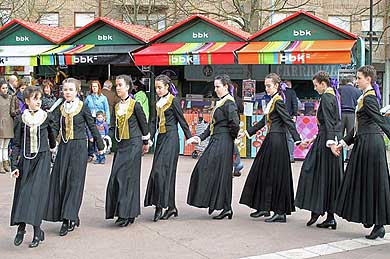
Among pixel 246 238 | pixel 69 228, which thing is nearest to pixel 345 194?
pixel 246 238

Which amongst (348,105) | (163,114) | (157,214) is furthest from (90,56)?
(157,214)

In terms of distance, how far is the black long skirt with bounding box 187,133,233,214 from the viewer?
8.32m

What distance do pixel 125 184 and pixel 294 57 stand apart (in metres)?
6.68

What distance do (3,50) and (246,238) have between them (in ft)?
34.8

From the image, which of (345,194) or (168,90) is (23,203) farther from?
(345,194)

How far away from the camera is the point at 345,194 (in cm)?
741

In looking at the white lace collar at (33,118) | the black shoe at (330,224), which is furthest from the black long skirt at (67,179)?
the black shoe at (330,224)

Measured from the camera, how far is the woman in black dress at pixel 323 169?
780 centimetres

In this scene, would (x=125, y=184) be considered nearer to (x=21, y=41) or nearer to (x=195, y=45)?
(x=195, y=45)

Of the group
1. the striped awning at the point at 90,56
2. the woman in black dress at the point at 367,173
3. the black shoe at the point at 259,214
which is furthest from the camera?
the striped awning at the point at 90,56

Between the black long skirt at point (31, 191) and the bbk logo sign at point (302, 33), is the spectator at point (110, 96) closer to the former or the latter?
the bbk logo sign at point (302, 33)

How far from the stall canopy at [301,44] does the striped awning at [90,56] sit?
2.86 meters

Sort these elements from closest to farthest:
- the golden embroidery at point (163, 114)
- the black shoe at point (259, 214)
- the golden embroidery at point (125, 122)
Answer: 1. the golden embroidery at point (125, 122)
2. the golden embroidery at point (163, 114)
3. the black shoe at point (259, 214)

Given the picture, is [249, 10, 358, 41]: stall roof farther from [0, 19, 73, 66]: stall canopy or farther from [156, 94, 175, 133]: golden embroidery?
[156, 94, 175, 133]: golden embroidery
